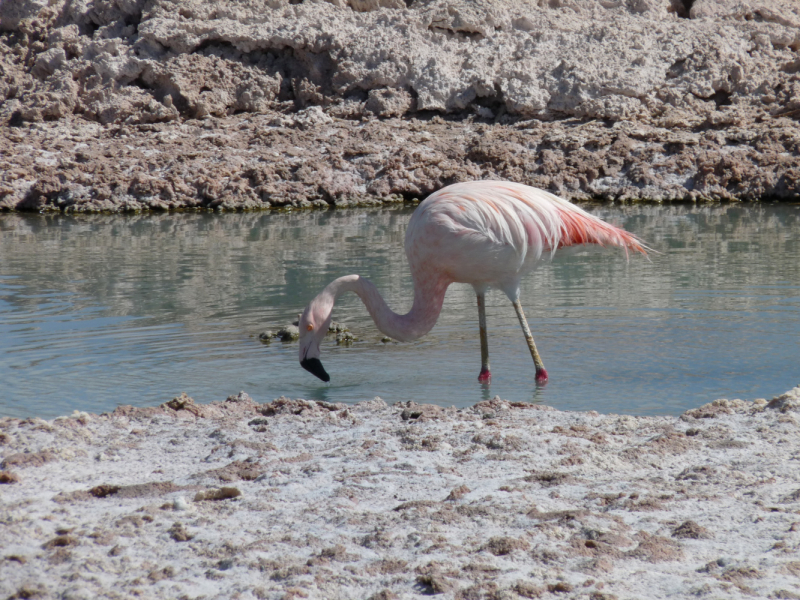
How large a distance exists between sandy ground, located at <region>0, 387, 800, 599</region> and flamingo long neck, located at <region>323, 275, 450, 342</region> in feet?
3.00

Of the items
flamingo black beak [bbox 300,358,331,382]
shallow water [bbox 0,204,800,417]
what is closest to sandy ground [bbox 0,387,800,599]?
flamingo black beak [bbox 300,358,331,382]

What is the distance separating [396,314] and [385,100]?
13355 millimetres

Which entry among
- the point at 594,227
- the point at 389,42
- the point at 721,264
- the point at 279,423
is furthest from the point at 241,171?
the point at 279,423

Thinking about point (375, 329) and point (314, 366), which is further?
point (375, 329)

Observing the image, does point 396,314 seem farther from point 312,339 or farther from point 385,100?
point 385,100

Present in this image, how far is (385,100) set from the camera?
17688 mm

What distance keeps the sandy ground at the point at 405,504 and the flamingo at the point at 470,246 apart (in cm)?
97

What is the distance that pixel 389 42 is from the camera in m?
18.2

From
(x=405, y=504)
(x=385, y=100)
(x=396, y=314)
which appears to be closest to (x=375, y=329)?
(x=396, y=314)

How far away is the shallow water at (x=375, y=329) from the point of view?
5016 millimetres

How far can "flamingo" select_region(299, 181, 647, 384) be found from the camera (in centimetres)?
496

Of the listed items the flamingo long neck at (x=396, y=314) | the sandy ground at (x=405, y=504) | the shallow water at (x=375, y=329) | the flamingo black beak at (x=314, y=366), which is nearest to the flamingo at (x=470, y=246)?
the flamingo long neck at (x=396, y=314)

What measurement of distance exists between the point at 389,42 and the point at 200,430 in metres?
15.5

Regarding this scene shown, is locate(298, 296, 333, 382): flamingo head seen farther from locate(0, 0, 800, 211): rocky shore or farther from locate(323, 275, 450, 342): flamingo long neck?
locate(0, 0, 800, 211): rocky shore
